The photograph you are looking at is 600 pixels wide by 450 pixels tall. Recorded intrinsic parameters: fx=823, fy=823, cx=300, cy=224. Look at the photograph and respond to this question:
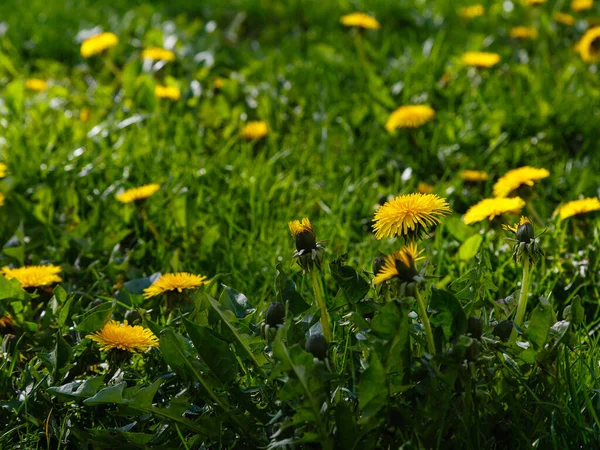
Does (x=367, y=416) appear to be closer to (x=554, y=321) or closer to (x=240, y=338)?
(x=240, y=338)

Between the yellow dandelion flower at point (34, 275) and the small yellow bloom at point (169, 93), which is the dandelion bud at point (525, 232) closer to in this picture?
the yellow dandelion flower at point (34, 275)

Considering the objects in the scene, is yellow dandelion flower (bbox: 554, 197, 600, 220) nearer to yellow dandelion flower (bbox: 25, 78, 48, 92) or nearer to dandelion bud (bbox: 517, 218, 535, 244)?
dandelion bud (bbox: 517, 218, 535, 244)

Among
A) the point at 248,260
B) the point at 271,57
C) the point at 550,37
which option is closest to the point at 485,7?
the point at 550,37

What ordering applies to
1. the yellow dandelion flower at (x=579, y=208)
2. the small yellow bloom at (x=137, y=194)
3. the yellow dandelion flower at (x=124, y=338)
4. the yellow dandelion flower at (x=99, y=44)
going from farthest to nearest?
the yellow dandelion flower at (x=99, y=44), the small yellow bloom at (x=137, y=194), the yellow dandelion flower at (x=579, y=208), the yellow dandelion flower at (x=124, y=338)

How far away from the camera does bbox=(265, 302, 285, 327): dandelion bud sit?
1401mm

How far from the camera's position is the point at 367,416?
52.5 inches

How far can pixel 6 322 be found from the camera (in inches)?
75.0

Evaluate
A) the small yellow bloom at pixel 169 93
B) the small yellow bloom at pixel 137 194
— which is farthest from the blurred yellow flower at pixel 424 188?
the small yellow bloom at pixel 169 93

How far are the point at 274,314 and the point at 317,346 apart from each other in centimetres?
10

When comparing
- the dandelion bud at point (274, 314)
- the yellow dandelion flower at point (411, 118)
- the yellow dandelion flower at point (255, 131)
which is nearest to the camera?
the dandelion bud at point (274, 314)

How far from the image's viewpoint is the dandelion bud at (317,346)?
137cm

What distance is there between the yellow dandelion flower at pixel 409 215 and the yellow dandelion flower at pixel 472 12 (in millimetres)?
2896

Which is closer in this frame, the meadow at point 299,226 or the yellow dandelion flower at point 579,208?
the meadow at point 299,226

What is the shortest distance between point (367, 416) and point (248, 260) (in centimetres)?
101
